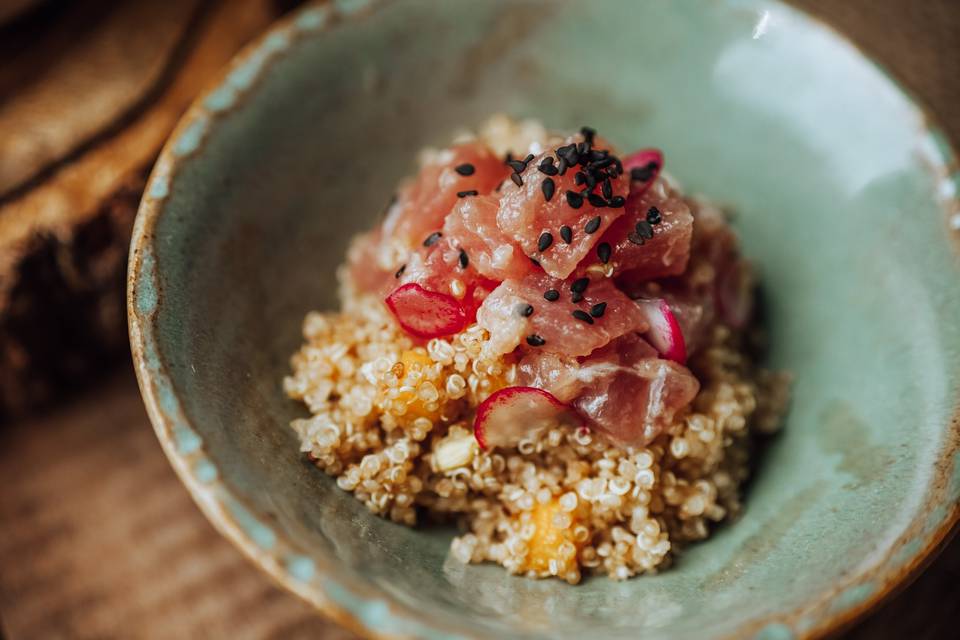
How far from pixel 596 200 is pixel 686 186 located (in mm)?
963

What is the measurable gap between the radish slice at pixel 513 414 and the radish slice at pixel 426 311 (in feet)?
0.83

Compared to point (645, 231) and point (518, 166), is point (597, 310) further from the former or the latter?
point (518, 166)

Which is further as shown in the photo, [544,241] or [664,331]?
[664,331]

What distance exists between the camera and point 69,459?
3.65 m

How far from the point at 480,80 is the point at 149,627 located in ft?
7.89

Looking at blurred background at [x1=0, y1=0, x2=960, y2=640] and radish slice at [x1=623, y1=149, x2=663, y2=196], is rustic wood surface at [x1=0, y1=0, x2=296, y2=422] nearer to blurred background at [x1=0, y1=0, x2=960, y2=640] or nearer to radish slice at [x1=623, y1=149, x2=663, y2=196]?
blurred background at [x1=0, y1=0, x2=960, y2=640]

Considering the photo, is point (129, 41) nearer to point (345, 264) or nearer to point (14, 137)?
point (14, 137)

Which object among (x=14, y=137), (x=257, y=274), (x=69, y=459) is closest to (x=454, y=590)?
(x=257, y=274)

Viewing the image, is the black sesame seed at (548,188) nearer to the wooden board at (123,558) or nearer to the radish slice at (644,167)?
the radish slice at (644,167)

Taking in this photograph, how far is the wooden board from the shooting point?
314cm

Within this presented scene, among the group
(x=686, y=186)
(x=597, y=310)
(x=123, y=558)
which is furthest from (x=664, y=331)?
(x=123, y=558)

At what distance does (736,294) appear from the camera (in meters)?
2.79

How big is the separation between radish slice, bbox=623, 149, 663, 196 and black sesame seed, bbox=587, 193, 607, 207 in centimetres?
19

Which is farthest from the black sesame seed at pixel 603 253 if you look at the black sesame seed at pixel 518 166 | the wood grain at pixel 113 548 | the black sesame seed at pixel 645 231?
the wood grain at pixel 113 548
